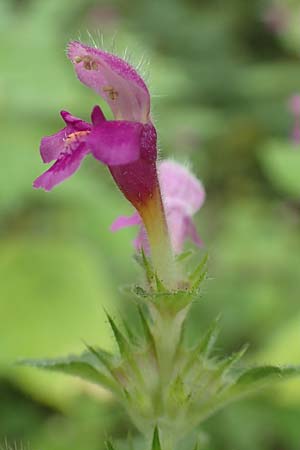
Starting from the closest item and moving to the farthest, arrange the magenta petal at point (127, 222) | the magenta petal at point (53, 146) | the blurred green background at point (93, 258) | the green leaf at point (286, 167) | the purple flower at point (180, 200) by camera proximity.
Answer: the magenta petal at point (53, 146) → the magenta petal at point (127, 222) → the purple flower at point (180, 200) → the blurred green background at point (93, 258) → the green leaf at point (286, 167)

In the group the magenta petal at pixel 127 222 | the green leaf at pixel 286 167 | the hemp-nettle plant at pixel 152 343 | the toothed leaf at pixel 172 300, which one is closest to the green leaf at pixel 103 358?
the hemp-nettle plant at pixel 152 343

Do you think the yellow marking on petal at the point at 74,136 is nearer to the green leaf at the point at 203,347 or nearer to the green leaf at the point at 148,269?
the green leaf at the point at 148,269

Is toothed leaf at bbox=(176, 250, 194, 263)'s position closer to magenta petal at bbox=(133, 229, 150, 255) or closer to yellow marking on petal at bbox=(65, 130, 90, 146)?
magenta petal at bbox=(133, 229, 150, 255)

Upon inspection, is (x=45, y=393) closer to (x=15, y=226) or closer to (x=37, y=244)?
(x=37, y=244)

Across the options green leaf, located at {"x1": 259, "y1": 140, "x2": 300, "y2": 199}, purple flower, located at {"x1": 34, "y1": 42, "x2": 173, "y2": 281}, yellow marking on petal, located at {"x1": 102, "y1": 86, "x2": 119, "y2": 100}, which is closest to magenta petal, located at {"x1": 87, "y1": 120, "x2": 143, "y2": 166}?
purple flower, located at {"x1": 34, "y1": 42, "x2": 173, "y2": 281}

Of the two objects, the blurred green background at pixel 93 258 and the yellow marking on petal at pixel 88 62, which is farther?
the blurred green background at pixel 93 258

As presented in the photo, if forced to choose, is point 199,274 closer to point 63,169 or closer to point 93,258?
point 63,169
